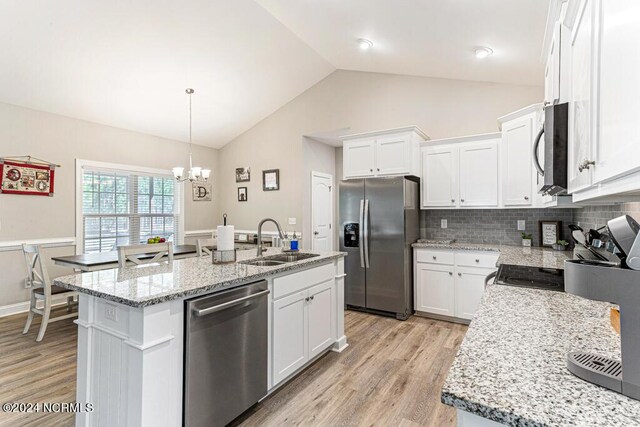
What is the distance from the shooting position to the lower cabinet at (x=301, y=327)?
231 cm

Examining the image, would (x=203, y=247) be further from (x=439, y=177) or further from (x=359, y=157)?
(x=439, y=177)

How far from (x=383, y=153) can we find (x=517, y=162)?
1.58m

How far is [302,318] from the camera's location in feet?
8.35

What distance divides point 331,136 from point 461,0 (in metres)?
3.50

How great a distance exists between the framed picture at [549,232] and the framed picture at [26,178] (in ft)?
20.8

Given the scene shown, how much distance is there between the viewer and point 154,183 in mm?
5781

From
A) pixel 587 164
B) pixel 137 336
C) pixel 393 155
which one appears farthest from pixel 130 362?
pixel 393 155

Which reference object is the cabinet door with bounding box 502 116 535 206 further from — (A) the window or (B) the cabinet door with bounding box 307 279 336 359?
(A) the window

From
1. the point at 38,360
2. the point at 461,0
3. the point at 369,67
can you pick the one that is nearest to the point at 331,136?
the point at 369,67

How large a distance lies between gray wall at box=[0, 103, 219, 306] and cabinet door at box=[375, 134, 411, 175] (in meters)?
4.04

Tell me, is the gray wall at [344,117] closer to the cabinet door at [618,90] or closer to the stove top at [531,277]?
the stove top at [531,277]

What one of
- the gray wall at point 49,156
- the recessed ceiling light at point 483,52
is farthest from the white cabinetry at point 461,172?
the gray wall at point 49,156

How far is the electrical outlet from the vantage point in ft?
5.28

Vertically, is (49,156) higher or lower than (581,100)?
higher
